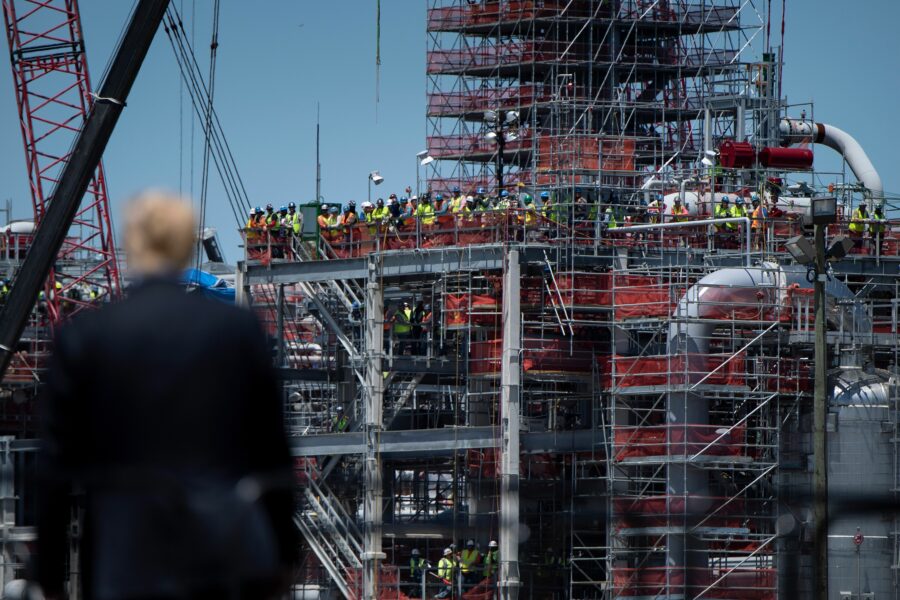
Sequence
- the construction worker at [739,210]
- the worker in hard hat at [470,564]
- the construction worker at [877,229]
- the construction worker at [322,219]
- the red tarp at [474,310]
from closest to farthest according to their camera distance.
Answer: the worker in hard hat at [470,564] → the red tarp at [474,310] → the construction worker at [739,210] → the construction worker at [877,229] → the construction worker at [322,219]

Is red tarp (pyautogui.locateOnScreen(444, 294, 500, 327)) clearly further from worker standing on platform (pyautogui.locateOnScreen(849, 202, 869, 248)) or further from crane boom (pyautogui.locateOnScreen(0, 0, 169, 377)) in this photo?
crane boom (pyautogui.locateOnScreen(0, 0, 169, 377))

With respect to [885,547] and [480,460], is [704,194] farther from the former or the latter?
[885,547]

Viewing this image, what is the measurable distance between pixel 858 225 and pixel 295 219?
18.5 metres

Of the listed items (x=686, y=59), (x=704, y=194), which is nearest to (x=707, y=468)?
(x=704, y=194)

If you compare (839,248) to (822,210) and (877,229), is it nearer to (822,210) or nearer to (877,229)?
(822,210)

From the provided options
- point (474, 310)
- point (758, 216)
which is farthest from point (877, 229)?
point (474, 310)

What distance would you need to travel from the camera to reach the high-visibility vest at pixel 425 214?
53750 millimetres

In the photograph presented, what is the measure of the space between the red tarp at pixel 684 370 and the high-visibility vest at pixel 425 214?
9244 mm

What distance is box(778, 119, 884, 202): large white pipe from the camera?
7094cm

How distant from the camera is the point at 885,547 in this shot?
42.1 m

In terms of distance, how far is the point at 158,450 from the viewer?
18.8ft

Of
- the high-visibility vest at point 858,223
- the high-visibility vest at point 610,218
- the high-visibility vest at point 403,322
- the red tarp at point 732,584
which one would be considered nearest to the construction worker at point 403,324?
the high-visibility vest at point 403,322

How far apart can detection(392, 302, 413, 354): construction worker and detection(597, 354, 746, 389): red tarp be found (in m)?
9.54

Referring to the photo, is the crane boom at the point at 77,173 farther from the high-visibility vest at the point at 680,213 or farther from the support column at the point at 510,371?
the high-visibility vest at the point at 680,213
